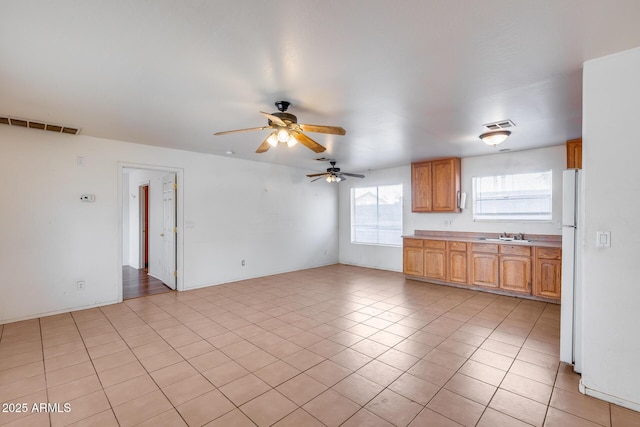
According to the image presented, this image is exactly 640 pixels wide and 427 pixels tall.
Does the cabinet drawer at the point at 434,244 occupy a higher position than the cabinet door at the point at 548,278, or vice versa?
the cabinet drawer at the point at 434,244

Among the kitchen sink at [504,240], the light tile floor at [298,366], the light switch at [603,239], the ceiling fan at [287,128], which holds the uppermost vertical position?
the ceiling fan at [287,128]

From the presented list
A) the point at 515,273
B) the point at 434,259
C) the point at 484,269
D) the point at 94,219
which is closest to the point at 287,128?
the point at 94,219

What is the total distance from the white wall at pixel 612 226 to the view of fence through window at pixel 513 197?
3241 millimetres

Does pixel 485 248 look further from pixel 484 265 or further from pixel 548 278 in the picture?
pixel 548 278

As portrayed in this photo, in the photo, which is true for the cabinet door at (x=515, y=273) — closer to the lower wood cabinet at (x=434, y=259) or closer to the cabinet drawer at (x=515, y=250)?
the cabinet drawer at (x=515, y=250)

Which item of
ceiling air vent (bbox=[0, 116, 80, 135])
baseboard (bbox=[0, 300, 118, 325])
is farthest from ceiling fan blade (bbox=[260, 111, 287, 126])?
baseboard (bbox=[0, 300, 118, 325])

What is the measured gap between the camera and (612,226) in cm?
210

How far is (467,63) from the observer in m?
2.20

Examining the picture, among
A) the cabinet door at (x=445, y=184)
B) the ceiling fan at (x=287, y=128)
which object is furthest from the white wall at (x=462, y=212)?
the ceiling fan at (x=287, y=128)

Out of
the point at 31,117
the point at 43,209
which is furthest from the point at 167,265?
the point at 31,117

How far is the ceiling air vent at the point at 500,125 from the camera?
3.54 metres

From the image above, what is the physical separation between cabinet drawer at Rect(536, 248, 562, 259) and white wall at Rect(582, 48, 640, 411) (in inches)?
99.4

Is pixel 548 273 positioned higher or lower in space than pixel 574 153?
lower

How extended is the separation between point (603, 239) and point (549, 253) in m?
2.62
